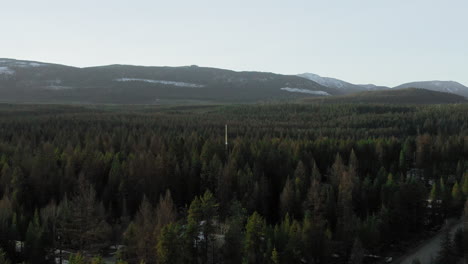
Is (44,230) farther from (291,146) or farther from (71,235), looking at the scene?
(291,146)

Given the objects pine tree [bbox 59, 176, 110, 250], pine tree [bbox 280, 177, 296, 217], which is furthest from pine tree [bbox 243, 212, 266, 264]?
pine tree [bbox 280, 177, 296, 217]

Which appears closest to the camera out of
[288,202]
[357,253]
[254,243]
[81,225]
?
[81,225]

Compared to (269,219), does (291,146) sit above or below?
above

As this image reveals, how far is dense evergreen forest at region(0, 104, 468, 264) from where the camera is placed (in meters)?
47.1

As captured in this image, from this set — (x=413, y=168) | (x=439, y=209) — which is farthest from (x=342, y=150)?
(x=439, y=209)

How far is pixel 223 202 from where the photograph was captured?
231ft

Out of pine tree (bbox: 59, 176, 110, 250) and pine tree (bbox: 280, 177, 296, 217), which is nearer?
pine tree (bbox: 59, 176, 110, 250)

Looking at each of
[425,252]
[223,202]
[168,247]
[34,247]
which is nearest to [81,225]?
[34,247]

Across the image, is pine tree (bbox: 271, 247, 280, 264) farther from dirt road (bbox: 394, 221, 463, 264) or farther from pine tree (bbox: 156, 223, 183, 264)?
dirt road (bbox: 394, 221, 463, 264)

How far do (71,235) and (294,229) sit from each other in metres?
26.7

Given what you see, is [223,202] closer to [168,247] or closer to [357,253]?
[357,253]

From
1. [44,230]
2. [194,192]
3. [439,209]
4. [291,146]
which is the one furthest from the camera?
[291,146]

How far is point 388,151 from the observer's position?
11019cm

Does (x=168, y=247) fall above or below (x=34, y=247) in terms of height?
above
